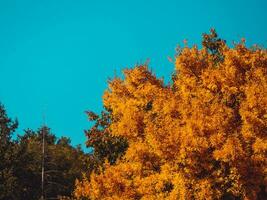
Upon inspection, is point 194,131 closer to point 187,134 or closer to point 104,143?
point 187,134

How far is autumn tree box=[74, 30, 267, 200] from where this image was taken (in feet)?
75.3

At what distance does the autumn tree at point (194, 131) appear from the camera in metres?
22.9

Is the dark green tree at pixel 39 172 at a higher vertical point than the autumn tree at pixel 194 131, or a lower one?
higher

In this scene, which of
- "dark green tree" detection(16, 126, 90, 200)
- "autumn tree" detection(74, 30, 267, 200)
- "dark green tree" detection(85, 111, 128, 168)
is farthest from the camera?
"dark green tree" detection(16, 126, 90, 200)

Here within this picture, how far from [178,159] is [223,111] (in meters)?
3.58

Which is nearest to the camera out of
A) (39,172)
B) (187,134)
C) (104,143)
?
(187,134)

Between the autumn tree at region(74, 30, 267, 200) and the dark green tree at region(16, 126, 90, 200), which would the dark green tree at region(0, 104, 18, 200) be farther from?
the autumn tree at region(74, 30, 267, 200)

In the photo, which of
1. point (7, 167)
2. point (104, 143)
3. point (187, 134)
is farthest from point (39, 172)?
point (187, 134)

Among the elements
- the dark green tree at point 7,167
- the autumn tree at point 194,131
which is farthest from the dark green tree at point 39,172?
the autumn tree at point 194,131

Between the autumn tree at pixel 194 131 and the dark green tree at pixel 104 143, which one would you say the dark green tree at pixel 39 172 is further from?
the autumn tree at pixel 194 131

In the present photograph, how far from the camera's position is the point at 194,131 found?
23.2m

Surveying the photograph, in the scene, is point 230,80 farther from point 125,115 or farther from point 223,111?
point 125,115

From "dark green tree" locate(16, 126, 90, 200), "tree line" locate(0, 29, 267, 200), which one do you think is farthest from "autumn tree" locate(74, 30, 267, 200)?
"dark green tree" locate(16, 126, 90, 200)

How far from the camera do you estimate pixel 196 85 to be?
95.0ft
